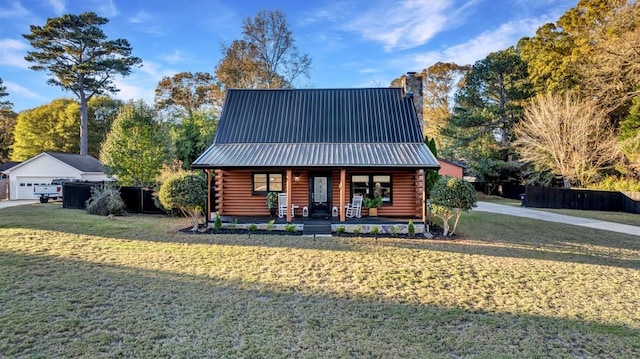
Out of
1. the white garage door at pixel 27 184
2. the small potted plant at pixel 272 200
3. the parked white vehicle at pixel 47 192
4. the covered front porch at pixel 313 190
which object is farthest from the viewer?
the white garage door at pixel 27 184

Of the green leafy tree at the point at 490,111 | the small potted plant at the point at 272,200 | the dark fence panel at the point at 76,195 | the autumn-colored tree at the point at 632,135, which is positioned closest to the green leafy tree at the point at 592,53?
the autumn-colored tree at the point at 632,135

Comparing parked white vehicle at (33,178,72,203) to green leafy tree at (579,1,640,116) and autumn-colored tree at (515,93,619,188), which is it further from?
green leafy tree at (579,1,640,116)

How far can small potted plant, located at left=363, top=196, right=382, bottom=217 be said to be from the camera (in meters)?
13.5

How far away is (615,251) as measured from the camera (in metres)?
9.77

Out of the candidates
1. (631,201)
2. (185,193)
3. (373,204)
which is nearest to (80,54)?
(185,193)

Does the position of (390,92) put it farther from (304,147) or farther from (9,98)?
(9,98)

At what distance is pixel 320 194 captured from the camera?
47.0 feet

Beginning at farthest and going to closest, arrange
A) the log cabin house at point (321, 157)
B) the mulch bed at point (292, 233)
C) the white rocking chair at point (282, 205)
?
the white rocking chair at point (282, 205)
the log cabin house at point (321, 157)
the mulch bed at point (292, 233)

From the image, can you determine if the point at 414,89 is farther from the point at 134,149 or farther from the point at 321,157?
the point at 134,149

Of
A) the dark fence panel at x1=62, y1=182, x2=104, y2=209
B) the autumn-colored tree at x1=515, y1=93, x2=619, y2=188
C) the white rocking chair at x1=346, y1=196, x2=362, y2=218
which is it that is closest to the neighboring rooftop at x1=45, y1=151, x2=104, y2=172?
the dark fence panel at x1=62, y1=182, x2=104, y2=209

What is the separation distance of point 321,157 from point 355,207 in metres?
2.48

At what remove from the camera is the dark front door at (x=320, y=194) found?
1408 cm

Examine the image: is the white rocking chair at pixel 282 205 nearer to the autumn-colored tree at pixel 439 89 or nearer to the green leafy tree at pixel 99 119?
the autumn-colored tree at pixel 439 89

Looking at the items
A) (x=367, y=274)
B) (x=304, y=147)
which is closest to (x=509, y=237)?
(x=367, y=274)
